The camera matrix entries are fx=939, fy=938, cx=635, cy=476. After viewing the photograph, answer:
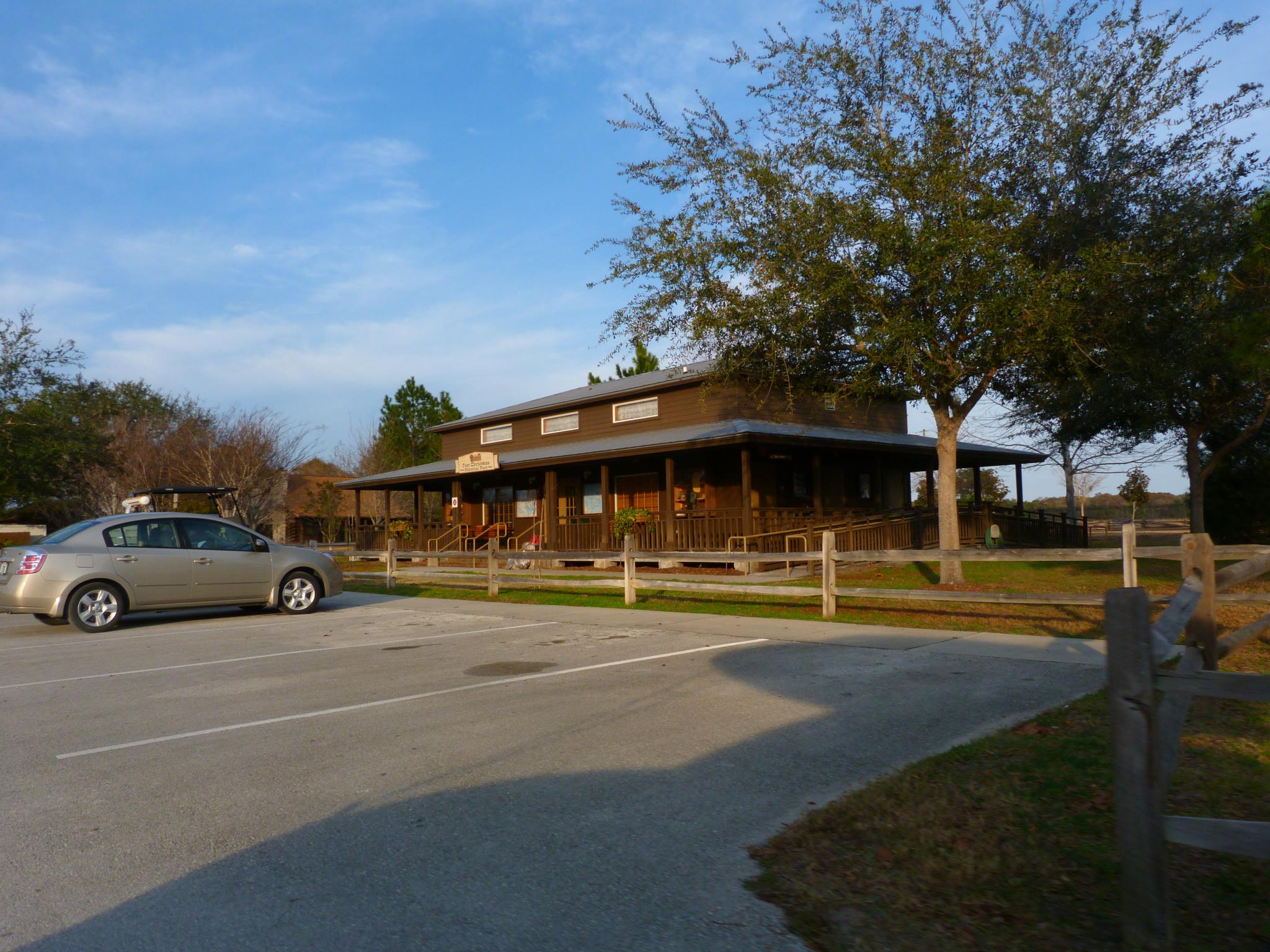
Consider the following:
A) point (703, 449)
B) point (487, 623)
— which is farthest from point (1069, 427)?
point (487, 623)

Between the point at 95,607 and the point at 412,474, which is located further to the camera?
the point at 412,474

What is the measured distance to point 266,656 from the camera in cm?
1077

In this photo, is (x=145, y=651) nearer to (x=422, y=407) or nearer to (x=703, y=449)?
(x=703, y=449)

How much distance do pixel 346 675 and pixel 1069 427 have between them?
23.2 metres

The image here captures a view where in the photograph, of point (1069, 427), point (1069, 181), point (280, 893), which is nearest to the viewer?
point (280, 893)

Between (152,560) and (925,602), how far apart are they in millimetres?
11484

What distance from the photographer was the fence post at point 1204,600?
6312 millimetres

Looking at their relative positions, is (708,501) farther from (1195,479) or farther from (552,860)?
(552,860)

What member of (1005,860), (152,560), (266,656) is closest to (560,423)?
(152,560)

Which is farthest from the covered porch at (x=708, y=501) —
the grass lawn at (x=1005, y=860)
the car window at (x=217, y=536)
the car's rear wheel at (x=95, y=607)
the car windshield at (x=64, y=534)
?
the grass lawn at (x=1005, y=860)

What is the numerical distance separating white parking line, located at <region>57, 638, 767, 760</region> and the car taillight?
7.54 meters

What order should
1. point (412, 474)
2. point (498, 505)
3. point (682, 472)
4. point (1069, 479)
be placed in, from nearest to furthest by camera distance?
point (682, 472)
point (412, 474)
point (498, 505)
point (1069, 479)

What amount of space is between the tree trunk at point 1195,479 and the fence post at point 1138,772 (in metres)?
23.6

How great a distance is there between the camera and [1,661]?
10.8 m
